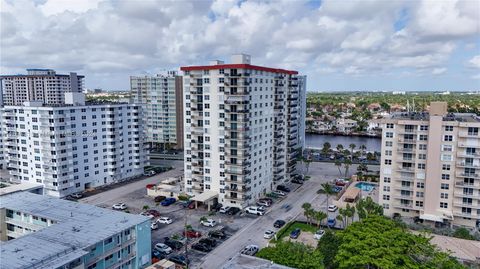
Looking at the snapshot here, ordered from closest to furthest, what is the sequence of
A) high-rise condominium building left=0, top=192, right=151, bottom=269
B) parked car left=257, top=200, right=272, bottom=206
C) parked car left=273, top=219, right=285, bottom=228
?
high-rise condominium building left=0, top=192, right=151, bottom=269 → parked car left=273, top=219, right=285, bottom=228 → parked car left=257, top=200, right=272, bottom=206

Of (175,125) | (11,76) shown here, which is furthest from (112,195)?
(11,76)

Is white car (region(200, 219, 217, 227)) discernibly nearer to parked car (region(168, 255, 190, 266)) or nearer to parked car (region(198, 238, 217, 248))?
parked car (region(198, 238, 217, 248))

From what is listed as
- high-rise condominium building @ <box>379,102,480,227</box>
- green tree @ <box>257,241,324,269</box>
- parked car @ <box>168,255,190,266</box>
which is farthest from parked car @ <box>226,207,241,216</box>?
green tree @ <box>257,241,324,269</box>

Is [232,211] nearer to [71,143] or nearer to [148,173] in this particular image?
[148,173]

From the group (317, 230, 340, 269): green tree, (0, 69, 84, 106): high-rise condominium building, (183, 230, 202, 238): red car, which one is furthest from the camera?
(0, 69, 84, 106): high-rise condominium building

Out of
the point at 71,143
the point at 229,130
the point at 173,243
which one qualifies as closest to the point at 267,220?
the point at 229,130

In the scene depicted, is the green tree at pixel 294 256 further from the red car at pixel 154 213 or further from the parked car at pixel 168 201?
the parked car at pixel 168 201

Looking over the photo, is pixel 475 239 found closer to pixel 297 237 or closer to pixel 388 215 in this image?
pixel 388 215
